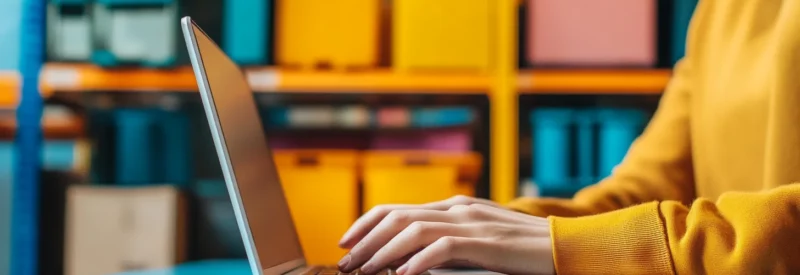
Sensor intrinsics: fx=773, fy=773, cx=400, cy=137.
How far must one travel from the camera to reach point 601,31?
1.60 metres

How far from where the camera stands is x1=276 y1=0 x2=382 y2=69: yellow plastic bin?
63.6 inches

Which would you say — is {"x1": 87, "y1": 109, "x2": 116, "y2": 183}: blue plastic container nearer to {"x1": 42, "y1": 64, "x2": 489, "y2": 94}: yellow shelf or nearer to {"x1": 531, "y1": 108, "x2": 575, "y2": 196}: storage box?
{"x1": 42, "y1": 64, "x2": 489, "y2": 94}: yellow shelf

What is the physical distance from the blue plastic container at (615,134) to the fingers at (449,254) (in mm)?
1179

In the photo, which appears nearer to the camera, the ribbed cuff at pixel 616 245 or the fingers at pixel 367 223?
the ribbed cuff at pixel 616 245

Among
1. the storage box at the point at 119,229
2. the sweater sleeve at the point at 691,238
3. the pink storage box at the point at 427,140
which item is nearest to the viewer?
the sweater sleeve at the point at 691,238

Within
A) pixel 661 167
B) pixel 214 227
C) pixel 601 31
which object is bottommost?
pixel 214 227

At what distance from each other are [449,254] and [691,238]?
0.15 meters

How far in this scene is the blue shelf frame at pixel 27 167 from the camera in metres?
1.56

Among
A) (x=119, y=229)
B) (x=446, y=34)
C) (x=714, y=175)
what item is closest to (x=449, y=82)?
(x=446, y=34)

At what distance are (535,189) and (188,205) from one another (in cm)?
75

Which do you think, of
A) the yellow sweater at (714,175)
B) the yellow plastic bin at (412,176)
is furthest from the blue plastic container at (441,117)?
the yellow sweater at (714,175)

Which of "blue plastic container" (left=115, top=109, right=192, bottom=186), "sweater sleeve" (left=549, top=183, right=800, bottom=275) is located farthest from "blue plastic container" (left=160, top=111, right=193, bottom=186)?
"sweater sleeve" (left=549, top=183, right=800, bottom=275)

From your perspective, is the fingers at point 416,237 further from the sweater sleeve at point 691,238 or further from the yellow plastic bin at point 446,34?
the yellow plastic bin at point 446,34

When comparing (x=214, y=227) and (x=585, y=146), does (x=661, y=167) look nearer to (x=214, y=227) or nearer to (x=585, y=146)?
(x=585, y=146)
